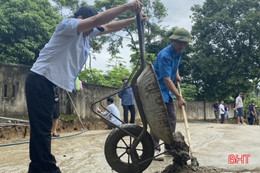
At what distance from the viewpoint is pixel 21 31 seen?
1320 cm

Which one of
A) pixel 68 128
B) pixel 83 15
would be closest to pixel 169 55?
pixel 83 15

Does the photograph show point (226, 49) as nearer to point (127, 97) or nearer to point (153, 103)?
point (127, 97)

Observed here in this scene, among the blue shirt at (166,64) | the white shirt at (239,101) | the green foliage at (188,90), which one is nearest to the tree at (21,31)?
the white shirt at (239,101)

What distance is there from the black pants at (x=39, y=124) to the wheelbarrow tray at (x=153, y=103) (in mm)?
900

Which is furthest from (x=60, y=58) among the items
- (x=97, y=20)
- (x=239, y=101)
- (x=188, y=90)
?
(x=188, y=90)

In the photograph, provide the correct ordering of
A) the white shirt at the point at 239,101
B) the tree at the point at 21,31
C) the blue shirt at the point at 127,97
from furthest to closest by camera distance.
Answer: the white shirt at the point at 239,101 → the tree at the point at 21,31 → the blue shirt at the point at 127,97

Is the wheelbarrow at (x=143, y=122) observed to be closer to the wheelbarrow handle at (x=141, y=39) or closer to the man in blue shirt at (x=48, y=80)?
the wheelbarrow handle at (x=141, y=39)

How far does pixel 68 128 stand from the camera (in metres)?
8.96

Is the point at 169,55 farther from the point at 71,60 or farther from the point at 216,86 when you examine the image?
the point at 216,86

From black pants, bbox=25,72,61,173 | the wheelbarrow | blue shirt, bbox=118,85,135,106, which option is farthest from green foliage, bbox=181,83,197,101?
black pants, bbox=25,72,61,173

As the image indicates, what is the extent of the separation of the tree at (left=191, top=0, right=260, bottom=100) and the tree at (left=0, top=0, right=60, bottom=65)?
1368 centimetres

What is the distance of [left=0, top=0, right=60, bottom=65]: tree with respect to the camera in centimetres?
1262

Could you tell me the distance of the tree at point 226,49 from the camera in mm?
20953

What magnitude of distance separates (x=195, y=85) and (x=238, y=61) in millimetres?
4340
